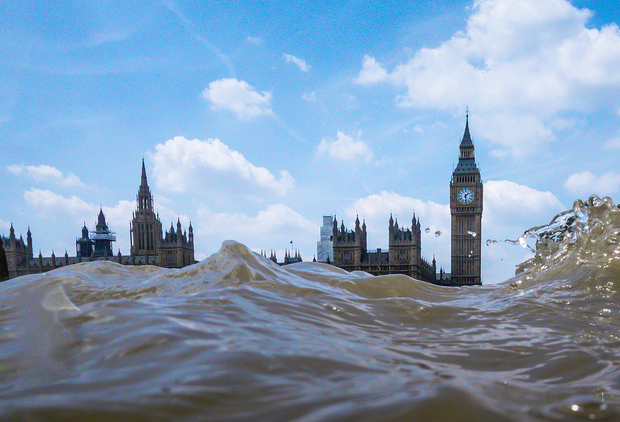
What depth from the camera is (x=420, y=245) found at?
195ft

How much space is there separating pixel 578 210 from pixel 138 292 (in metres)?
4.38

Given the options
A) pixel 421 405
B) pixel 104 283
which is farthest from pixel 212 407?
pixel 104 283

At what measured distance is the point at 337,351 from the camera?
5.94 ft

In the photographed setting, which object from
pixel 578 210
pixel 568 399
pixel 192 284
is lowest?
pixel 568 399

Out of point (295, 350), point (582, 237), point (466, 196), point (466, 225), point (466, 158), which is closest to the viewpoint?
point (295, 350)

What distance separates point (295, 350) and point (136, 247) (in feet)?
246

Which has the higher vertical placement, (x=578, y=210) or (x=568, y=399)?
(x=578, y=210)

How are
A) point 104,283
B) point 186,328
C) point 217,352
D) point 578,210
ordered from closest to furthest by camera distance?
point 217,352
point 186,328
point 104,283
point 578,210

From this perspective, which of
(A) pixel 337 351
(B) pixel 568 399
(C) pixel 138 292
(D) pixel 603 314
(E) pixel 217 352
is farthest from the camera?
(C) pixel 138 292

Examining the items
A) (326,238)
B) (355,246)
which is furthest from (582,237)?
(326,238)

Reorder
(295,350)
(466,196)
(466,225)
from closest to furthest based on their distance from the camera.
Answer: (295,350) → (466,225) → (466,196)

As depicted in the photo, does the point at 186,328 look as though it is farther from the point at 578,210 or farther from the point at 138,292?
the point at 578,210

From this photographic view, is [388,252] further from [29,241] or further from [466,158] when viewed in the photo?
[29,241]

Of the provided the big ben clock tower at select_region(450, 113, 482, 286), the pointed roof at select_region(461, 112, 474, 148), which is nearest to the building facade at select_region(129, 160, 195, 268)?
the big ben clock tower at select_region(450, 113, 482, 286)
